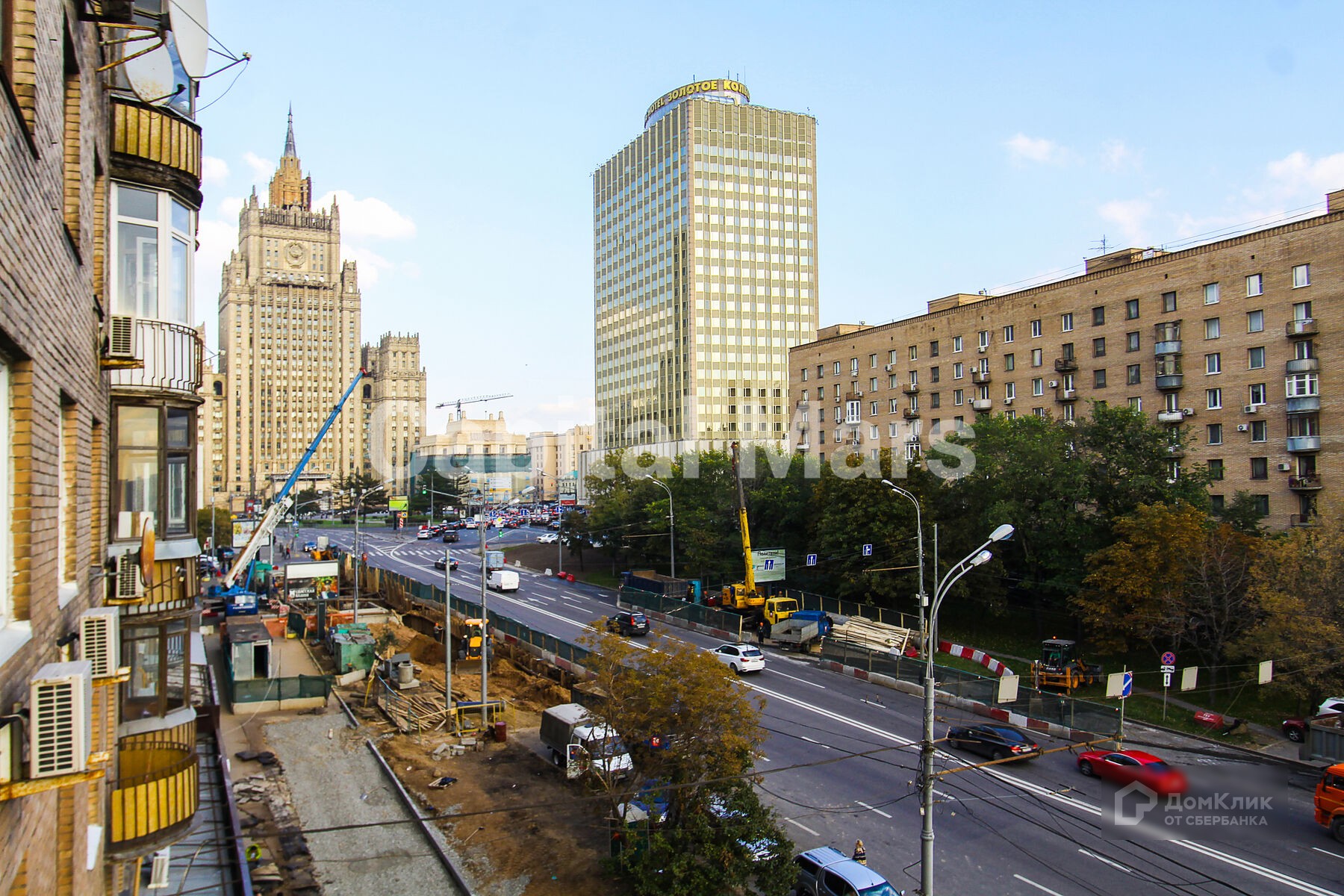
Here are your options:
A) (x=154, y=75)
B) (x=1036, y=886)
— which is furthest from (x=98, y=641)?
(x=1036, y=886)

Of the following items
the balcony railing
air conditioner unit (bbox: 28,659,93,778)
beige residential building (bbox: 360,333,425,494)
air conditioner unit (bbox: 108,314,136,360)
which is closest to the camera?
air conditioner unit (bbox: 28,659,93,778)

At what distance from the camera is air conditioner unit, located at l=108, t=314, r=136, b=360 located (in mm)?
8297

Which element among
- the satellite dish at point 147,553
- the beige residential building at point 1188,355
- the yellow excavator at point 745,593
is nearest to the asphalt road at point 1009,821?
the satellite dish at point 147,553

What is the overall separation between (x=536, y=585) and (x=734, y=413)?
53.1 meters

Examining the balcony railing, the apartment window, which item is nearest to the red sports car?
the balcony railing

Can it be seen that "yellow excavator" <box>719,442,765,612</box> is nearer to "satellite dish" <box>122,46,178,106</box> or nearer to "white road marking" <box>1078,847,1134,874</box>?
"white road marking" <box>1078,847,1134,874</box>

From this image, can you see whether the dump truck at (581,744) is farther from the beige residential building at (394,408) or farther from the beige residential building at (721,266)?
the beige residential building at (394,408)

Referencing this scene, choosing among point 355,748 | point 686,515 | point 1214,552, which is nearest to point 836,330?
point 686,515

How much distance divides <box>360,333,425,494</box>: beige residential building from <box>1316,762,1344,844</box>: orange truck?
Result: 168m

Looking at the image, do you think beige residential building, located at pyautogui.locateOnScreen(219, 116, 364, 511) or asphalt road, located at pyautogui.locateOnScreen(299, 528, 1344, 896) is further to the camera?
beige residential building, located at pyautogui.locateOnScreen(219, 116, 364, 511)

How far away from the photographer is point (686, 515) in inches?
2339

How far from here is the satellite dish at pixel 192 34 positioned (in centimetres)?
909

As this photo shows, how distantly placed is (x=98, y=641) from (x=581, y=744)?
54.7 ft

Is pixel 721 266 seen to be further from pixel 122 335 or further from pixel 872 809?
pixel 122 335
